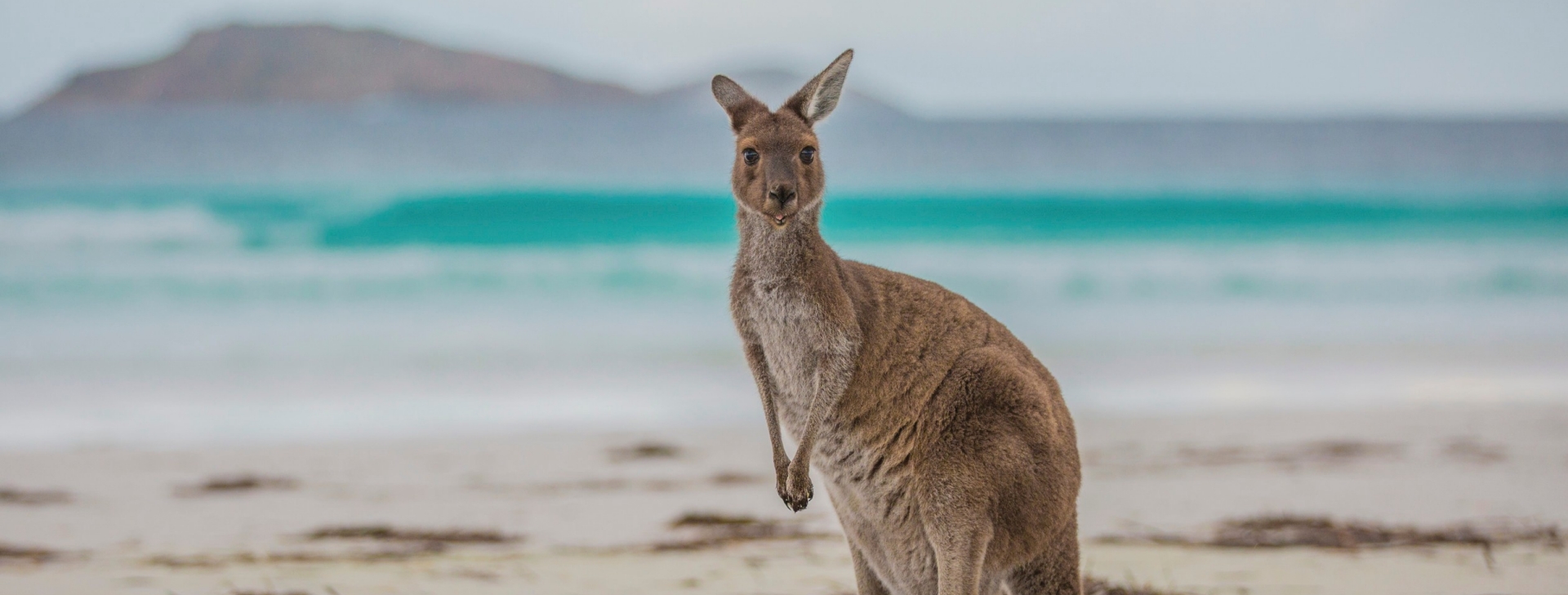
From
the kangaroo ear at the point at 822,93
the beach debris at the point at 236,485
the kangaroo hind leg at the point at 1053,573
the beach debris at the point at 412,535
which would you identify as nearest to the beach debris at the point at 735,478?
the beach debris at the point at 412,535

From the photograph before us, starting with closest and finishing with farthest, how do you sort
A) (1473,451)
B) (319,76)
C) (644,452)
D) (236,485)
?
(236,485) < (1473,451) < (644,452) < (319,76)

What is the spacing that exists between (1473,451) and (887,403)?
5743 millimetres

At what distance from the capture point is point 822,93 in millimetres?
3293

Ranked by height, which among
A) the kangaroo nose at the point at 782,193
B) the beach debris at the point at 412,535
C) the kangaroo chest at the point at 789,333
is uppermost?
the kangaroo nose at the point at 782,193

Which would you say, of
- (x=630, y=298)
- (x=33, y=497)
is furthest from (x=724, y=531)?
(x=630, y=298)

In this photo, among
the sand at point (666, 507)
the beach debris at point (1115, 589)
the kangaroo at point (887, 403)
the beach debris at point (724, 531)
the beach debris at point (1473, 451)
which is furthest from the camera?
the beach debris at point (1473, 451)

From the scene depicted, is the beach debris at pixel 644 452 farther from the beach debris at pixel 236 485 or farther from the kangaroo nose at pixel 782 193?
the kangaroo nose at pixel 782 193

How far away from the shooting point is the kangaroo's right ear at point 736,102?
3367 mm

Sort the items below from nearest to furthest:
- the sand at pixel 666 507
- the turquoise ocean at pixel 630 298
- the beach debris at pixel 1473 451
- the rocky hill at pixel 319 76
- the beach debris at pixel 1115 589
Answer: the beach debris at pixel 1115 589 → the sand at pixel 666 507 → the beach debris at pixel 1473 451 → the turquoise ocean at pixel 630 298 → the rocky hill at pixel 319 76

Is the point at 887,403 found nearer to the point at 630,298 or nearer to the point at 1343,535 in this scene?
the point at 1343,535

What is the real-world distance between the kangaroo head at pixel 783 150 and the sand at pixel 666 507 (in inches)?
80.9

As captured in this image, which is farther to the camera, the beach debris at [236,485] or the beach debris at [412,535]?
the beach debris at [236,485]

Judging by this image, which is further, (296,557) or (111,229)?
(111,229)

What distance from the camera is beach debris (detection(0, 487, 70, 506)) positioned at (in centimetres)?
659
